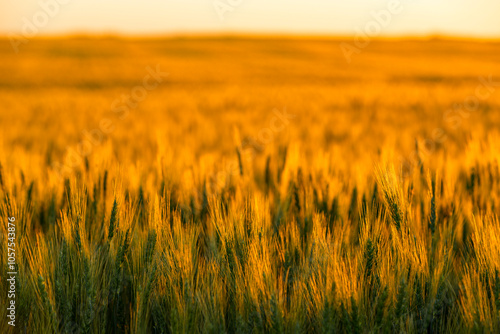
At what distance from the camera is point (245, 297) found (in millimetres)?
1136

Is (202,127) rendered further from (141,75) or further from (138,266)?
(141,75)

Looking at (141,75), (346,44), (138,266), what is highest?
(346,44)

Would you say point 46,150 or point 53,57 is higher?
point 53,57

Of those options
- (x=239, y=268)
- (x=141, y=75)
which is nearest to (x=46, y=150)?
(x=239, y=268)

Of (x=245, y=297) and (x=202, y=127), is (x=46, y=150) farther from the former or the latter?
(x=245, y=297)

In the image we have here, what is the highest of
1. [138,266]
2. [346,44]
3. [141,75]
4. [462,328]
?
[346,44]

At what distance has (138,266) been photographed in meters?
1.27

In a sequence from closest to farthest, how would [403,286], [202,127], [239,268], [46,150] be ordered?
[403,286] < [239,268] < [46,150] < [202,127]

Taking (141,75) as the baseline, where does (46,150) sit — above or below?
below

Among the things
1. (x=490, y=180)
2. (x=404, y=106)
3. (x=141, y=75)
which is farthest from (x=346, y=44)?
(x=490, y=180)

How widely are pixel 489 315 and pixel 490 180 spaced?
124 centimetres

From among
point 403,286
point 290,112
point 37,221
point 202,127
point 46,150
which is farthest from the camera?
point 290,112

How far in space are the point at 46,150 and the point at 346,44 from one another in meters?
23.1

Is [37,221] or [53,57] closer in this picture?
[37,221]
